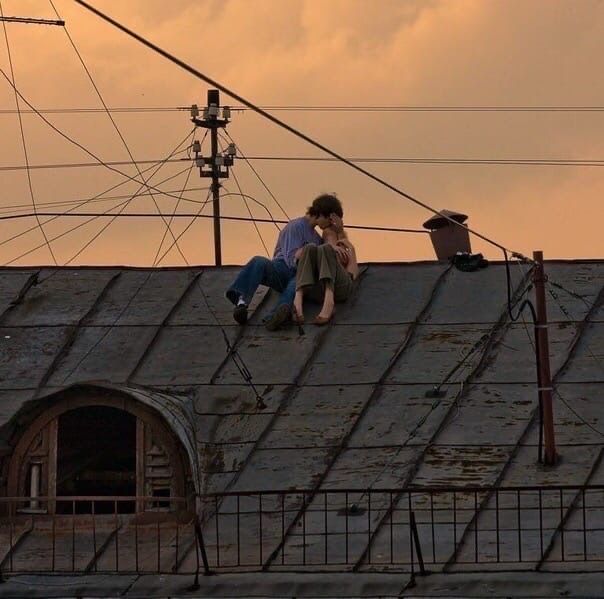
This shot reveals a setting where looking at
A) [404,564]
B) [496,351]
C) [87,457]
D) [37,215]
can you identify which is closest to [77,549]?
[87,457]

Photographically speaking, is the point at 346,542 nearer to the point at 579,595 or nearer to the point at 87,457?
the point at 579,595

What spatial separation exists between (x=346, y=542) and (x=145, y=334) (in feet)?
17.6

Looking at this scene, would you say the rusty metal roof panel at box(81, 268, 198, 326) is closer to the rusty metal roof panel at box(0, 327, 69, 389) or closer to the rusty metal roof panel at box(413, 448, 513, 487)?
the rusty metal roof panel at box(0, 327, 69, 389)

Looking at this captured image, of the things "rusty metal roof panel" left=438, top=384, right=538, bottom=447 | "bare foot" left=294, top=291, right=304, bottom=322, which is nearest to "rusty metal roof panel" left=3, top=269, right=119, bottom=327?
"bare foot" left=294, top=291, right=304, bottom=322

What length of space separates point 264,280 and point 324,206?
1.09m

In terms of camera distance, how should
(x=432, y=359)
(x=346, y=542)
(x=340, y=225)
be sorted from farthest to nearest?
(x=340, y=225)
(x=432, y=359)
(x=346, y=542)

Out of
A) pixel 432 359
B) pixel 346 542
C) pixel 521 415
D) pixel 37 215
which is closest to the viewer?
pixel 346 542

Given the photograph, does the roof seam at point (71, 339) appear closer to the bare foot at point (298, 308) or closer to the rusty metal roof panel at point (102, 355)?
the rusty metal roof panel at point (102, 355)

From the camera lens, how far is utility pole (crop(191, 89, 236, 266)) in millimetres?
50719

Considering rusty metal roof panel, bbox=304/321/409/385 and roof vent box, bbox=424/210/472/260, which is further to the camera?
roof vent box, bbox=424/210/472/260

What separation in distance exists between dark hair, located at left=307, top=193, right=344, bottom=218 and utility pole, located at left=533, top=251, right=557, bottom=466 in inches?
166

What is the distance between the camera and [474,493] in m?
20.0

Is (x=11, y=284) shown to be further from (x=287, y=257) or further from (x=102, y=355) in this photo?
(x=287, y=257)

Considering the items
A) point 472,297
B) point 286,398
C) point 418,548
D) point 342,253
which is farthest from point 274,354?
point 418,548
